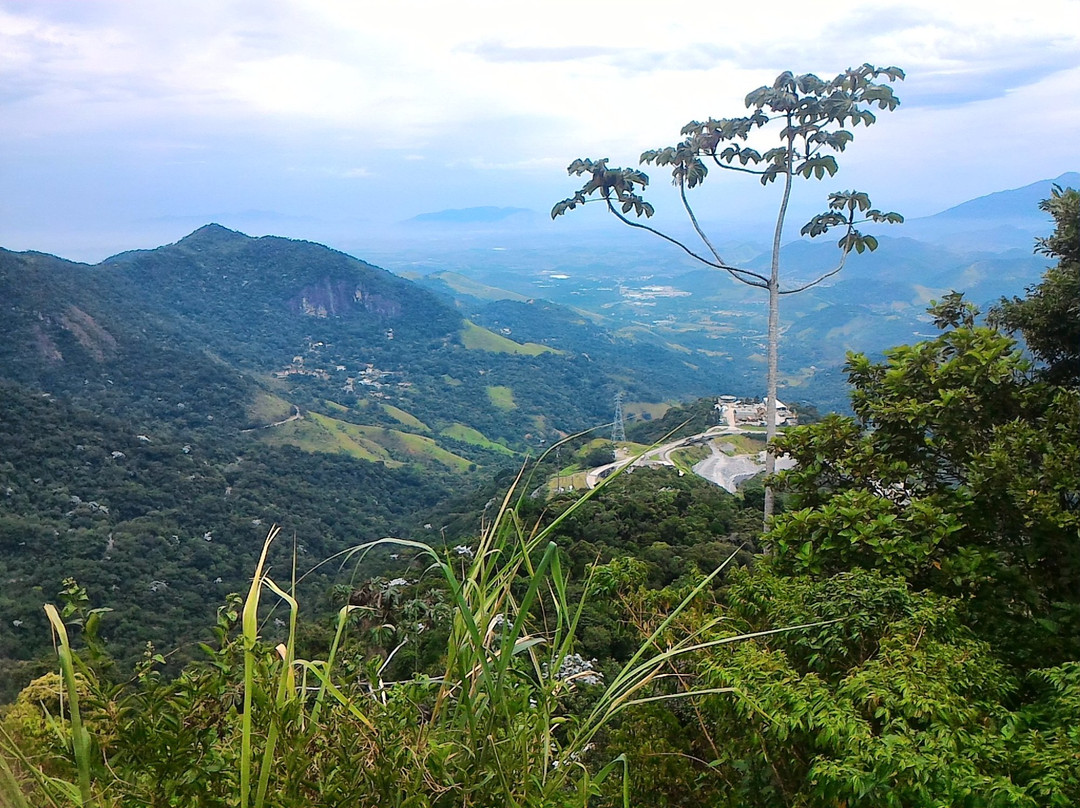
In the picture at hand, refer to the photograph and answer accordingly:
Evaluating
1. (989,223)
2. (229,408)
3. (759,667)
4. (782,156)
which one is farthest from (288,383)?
(989,223)

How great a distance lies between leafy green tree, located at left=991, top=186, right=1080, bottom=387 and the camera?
3281 millimetres

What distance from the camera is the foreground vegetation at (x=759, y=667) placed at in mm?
1116

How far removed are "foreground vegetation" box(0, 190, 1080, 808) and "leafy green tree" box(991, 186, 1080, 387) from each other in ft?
0.04

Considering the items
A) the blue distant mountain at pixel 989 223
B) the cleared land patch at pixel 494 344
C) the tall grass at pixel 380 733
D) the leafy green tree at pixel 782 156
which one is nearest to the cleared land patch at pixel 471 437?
the cleared land patch at pixel 494 344

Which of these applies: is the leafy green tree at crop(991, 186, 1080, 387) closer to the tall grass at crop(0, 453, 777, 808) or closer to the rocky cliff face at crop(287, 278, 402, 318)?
the tall grass at crop(0, 453, 777, 808)

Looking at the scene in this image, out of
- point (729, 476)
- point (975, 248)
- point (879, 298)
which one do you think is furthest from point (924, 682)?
point (975, 248)

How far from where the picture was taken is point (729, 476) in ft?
93.9

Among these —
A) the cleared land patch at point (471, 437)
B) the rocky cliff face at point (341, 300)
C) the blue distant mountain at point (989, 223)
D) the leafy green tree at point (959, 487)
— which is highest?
the blue distant mountain at point (989, 223)

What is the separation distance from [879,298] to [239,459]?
10649 centimetres

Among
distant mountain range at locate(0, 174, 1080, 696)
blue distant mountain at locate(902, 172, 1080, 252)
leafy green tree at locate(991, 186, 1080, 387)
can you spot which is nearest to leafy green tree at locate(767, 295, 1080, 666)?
leafy green tree at locate(991, 186, 1080, 387)

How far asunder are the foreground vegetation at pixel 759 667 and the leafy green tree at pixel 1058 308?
0.04ft

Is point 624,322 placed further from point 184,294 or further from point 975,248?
point 975,248

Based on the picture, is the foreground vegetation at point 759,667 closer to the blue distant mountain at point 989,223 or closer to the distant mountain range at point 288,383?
the distant mountain range at point 288,383

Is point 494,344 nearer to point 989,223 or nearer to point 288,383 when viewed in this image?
point 288,383
